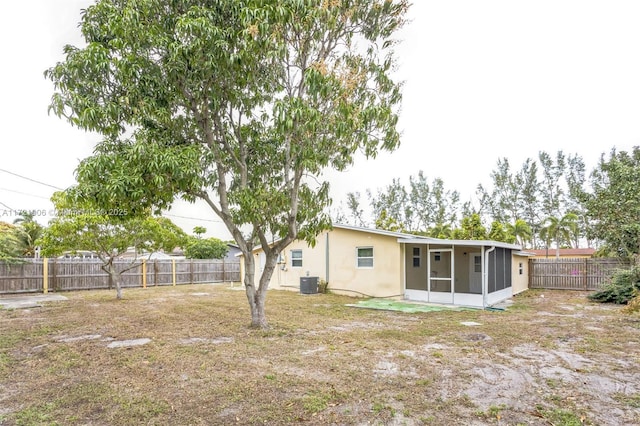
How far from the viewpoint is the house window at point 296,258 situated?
665 inches

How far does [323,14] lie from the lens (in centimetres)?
618

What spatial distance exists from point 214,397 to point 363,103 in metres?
5.37

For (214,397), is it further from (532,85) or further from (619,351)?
(532,85)

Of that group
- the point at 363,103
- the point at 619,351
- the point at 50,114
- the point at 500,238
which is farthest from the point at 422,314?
the point at 500,238

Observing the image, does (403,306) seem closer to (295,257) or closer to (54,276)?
(295,257)

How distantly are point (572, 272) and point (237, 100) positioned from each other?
1767cm

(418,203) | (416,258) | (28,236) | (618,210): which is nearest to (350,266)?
(416,258)

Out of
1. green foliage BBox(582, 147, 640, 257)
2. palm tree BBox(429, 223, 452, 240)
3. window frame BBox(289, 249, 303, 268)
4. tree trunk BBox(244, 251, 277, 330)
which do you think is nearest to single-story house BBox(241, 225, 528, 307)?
window frame BBox(289, 249, 303, 268)

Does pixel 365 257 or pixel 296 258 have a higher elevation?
pixel 365 257

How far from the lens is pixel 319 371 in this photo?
193 inches

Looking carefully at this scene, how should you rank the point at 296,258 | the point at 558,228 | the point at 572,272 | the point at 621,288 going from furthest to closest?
the point at 558,228, the point at 572,272, the point at 296,258, the point at 621,288

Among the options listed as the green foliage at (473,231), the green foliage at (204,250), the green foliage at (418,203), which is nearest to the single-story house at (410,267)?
the green foliage at (473,231)

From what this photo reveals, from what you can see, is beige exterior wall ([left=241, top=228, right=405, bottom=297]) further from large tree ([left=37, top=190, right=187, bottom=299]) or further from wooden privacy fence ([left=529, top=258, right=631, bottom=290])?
wooden privacy fence ([left=529, top=258, right=631, bottom=290])

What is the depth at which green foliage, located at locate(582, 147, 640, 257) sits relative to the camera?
14977 mm
